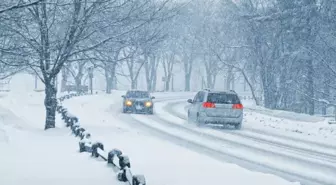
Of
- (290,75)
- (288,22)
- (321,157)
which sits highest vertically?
(288,22)

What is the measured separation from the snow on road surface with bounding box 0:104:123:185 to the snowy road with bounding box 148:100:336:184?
4.24m

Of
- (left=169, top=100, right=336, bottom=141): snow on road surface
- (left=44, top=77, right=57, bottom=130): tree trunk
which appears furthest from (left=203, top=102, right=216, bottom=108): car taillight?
(left=44, top=77, right=57, bottom=130): tree trunk

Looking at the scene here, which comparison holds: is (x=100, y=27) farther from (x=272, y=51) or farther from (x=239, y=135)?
(x=272, y=51)

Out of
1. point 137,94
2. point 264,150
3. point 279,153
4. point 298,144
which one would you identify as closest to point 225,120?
point 298,144

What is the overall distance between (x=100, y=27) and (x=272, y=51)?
75.3ft

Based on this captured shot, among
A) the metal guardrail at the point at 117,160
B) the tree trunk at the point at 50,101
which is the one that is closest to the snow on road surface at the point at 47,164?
the metal guardrail at the point at 117,160

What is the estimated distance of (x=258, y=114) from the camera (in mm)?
29891

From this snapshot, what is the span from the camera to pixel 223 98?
21.0m

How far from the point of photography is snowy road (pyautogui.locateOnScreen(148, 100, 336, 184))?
1029 cm

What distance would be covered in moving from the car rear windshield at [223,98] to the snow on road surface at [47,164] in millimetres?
8424

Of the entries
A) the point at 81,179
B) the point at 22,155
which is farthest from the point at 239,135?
the point at 81,179

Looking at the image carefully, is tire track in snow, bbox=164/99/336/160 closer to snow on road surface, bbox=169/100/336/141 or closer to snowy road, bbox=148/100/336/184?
snowy road, bbox=148/100/336/184

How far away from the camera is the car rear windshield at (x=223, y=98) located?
20.9 metres

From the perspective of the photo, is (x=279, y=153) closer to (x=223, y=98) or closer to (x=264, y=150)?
(x=264, y=150)
